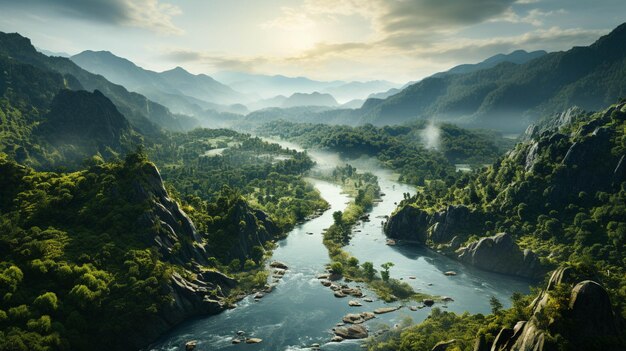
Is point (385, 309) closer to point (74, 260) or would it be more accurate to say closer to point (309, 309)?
point (309, 309)

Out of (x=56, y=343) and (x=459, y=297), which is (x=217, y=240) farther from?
(x=459, y=297)

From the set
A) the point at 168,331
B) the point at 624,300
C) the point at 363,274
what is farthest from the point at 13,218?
the point at 624,300

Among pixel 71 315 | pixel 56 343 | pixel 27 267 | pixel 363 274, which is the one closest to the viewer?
pixel 56 343

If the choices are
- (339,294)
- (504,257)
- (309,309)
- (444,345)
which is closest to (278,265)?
(339,294)

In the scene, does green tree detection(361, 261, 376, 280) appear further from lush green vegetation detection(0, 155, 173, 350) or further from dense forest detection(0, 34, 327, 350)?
lush green vegetation detection(0, 155, 173, 350)

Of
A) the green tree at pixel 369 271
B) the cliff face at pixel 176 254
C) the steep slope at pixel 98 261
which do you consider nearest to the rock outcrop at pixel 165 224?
the cliff face at pixel 176 254

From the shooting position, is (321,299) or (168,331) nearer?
(168,331)
